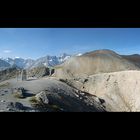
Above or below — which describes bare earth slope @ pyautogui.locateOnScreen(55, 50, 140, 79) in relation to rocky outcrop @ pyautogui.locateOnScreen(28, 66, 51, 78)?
above

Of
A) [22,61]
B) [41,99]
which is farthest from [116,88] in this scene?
[22,61]

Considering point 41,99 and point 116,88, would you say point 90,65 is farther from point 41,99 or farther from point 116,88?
point 41,99

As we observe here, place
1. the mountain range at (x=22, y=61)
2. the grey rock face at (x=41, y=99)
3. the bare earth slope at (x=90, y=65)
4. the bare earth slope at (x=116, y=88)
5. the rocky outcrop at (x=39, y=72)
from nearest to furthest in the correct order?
the mountain range at (x=22, y=61) < the grey rock face at (x=41, y=99) < the rocky outcrop at (x=39, y=72) < the bare earth slope at (x=116, y=88) < the bare earth slope at (x=90, y=65)

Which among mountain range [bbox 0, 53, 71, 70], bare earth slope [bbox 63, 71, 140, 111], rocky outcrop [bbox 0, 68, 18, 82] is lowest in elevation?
bare earth slope [bbox 63, 71, 140, 111]

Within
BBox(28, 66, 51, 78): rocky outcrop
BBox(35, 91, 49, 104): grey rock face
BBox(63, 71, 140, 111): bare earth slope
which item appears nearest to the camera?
BBox(35, 91, 49, 104): grey rock face

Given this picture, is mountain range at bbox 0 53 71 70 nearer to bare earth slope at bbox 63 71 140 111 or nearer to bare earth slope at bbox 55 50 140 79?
bare earth slope at bbox 63 71 140 111

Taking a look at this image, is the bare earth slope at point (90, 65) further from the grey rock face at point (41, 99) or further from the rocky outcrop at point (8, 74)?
the grey rock face at point (41, 99)

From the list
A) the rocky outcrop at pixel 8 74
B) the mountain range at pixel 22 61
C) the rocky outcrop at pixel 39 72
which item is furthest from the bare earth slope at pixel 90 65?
the mountain range at pixel 22 61

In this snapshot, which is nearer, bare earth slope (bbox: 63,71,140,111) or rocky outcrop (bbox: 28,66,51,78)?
rocky outcrop (bbox: 28,66,51,78)

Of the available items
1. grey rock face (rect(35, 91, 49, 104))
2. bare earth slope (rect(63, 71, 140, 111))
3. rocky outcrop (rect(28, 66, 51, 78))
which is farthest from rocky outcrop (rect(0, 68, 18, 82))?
bare earth slope (rect(63, 71, 140, 111))

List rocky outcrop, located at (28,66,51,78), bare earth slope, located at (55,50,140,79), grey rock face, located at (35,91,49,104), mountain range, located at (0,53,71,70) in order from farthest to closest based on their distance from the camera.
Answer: bare earth slope, located at (55,50,140,79) < rocky outcrop, located at (28,66,51,78) < grey rock face, located at (35,91,49,104) < mountain range, located at (0,53,71,70)

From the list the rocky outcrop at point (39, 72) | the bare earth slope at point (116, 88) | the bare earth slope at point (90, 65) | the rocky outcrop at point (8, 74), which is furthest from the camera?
the bare earth slope at point (90, 65)
